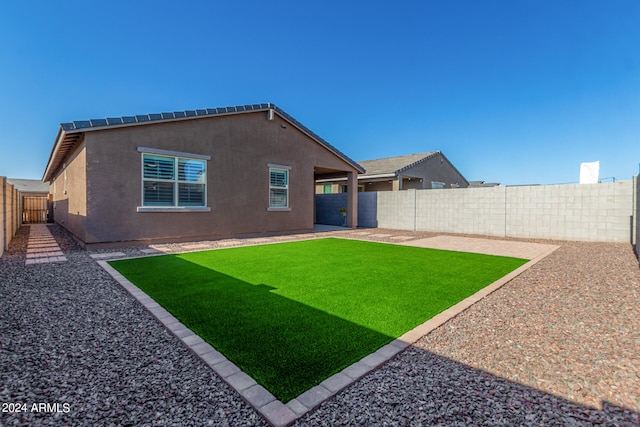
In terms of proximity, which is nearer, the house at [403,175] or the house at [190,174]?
the house at [190,174]

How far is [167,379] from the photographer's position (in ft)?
7.80

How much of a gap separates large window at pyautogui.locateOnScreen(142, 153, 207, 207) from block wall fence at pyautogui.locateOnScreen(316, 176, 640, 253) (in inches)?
411

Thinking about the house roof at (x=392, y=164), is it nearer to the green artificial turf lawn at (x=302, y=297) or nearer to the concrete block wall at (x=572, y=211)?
the concrete block wall at (x=572, y=211)

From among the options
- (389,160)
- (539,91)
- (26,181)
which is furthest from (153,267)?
(26,181)

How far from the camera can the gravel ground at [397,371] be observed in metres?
1.97

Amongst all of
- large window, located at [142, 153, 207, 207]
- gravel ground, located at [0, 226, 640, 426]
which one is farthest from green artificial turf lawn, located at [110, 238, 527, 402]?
large window, located at [142, 153, 207, 207]

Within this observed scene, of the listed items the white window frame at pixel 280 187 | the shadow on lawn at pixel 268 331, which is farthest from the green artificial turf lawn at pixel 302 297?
the white window frame at pixel 280 187

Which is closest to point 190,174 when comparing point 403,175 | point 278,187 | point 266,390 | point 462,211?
point 278,187

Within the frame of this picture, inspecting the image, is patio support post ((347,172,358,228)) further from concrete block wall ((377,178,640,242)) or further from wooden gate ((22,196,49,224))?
wooden gate ((22,196,49,224))

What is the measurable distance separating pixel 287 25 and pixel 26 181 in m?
43.2

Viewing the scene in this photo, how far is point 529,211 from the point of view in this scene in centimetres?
1216

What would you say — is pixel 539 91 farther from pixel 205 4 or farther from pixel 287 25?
pixel 205 4

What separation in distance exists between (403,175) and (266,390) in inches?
832

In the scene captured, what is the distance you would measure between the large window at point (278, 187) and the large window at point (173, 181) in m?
3.03
